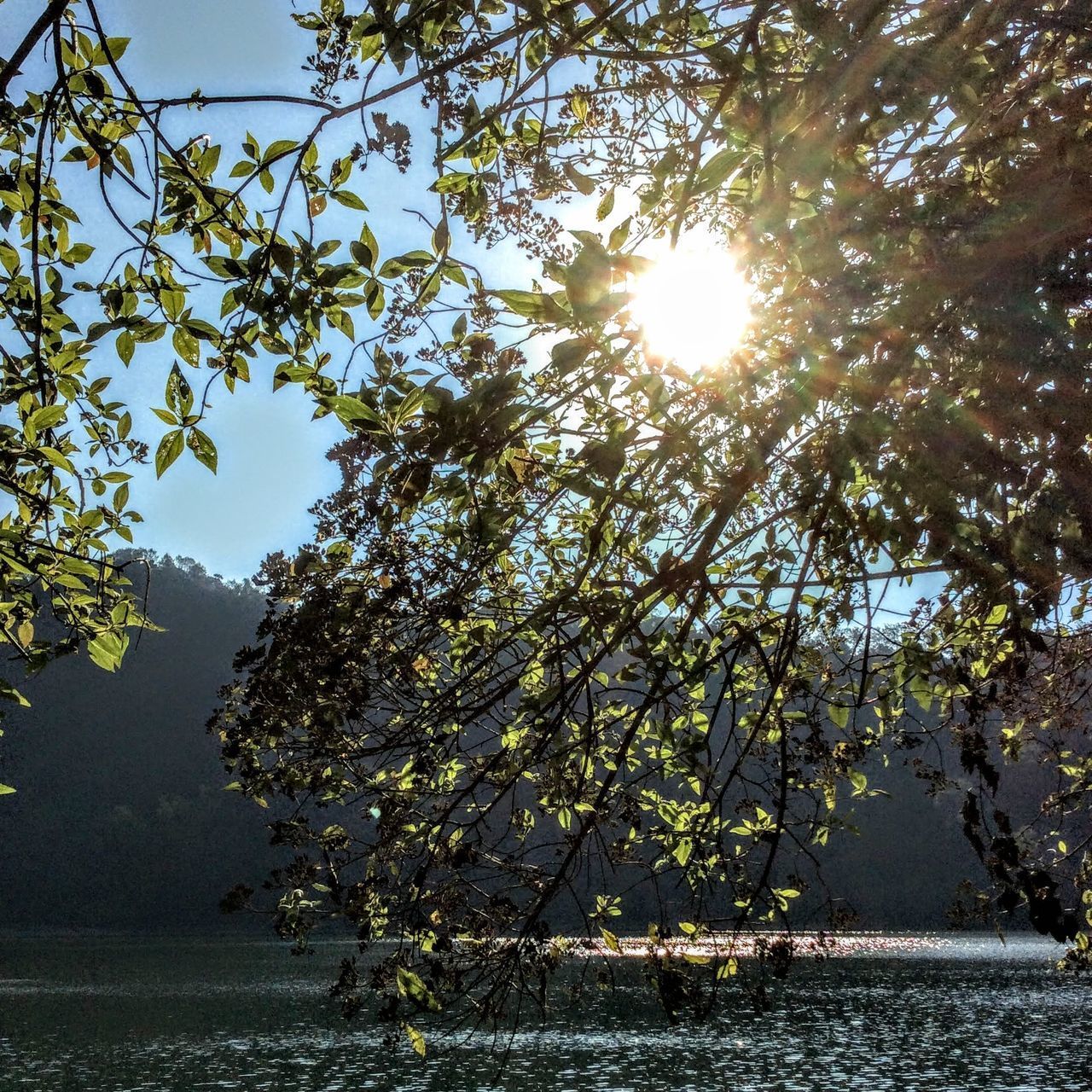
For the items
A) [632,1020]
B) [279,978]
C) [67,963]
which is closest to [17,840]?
[67,963]

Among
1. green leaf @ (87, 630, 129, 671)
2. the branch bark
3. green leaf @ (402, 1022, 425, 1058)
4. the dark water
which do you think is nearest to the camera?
the branch bark

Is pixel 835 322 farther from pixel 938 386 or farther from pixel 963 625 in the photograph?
pixel 963 625

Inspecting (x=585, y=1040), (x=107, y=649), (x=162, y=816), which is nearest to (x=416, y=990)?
(x=107, y=649)

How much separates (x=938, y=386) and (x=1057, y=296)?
0.56 m

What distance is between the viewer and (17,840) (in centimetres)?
8388

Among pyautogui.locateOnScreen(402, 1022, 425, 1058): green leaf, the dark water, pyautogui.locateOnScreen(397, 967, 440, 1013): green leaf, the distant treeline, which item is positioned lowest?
the dark water

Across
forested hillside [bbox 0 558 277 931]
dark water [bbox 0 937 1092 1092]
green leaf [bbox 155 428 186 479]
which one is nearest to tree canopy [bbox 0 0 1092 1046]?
green leaf [bbox 155 428 186 479]

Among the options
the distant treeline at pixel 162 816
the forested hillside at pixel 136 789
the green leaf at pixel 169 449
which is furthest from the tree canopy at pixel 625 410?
the forested hillside at pixel 136 789

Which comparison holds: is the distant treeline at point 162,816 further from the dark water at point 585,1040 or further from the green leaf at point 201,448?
the green leaf at point 201,448

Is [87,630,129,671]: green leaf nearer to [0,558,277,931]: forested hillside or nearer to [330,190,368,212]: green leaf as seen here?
[330,190,368,212]: green leaf

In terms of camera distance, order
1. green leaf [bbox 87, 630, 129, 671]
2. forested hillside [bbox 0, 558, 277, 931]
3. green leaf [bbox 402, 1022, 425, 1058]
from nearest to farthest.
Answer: green leaf [bbox 87, 630, 129, 671] → green leaf [bbox 402, 1022, 425, 1058] → forested hillside [bbox 0, 558, 277, 931]

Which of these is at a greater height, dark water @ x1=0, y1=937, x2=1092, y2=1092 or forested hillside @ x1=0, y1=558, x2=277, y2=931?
forested hillside @ x1=0, y1=558, x2=277, y2=931

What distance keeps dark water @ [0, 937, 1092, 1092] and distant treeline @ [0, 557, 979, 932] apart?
83.4 ft

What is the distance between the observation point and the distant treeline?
75.7 meters
